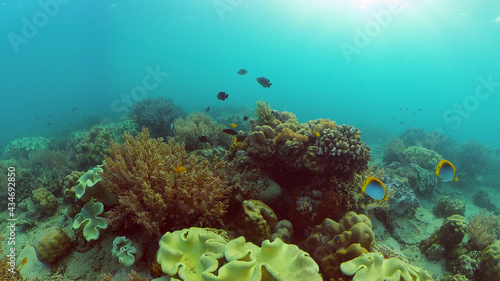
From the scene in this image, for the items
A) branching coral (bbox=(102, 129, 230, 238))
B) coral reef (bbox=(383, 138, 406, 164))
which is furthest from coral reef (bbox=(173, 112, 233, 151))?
coral reef (bbox=(383, 138, 406, 164))

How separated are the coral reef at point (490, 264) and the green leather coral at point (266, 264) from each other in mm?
3921

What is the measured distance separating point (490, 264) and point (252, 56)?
121180 millimetres

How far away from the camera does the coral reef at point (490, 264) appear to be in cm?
379

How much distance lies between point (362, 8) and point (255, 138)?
2164 inches

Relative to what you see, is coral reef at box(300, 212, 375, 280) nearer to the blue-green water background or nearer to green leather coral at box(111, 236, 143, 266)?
green leather coral at box(111, 236, 143, 266)

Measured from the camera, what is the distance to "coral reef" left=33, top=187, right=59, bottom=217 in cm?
497

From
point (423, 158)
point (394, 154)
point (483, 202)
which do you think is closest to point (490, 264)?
point (423, 158)

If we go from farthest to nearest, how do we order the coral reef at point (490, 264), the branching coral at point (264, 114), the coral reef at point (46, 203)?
the branching coral at point (264, 114), the coral reef at point (46, 203), the coral reef at point (490, 264)

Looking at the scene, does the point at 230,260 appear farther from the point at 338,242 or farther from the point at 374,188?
the point at 374,188

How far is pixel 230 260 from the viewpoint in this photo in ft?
7.18

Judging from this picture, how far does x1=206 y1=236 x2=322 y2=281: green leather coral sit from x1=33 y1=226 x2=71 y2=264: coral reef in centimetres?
301

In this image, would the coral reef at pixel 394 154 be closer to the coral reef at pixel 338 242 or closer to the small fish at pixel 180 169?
the coral reef at pixel 338 242

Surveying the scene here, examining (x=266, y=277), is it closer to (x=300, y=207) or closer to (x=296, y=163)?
(x=300, y=207)

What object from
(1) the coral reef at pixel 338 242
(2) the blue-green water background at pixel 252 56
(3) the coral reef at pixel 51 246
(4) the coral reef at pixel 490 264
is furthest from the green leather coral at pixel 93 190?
(2) the blue-green water background at pixel 252 56
